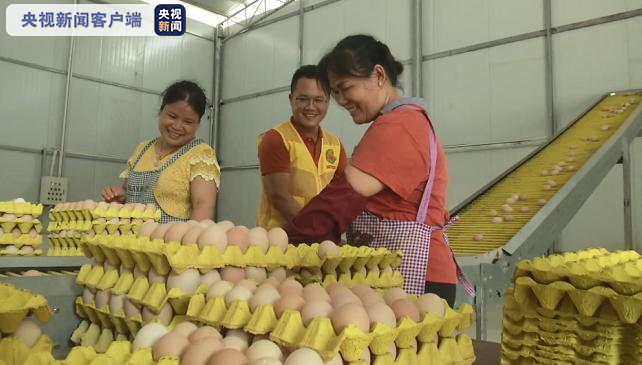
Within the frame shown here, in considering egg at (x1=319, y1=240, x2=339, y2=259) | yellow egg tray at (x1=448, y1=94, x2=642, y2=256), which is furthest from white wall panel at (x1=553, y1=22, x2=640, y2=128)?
egg at (x1=319, y1=240, x2=339, y2=259)

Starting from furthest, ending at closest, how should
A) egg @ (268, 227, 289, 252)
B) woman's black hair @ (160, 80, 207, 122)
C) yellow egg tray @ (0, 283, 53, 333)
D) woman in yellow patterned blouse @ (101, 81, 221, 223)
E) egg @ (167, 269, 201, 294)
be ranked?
woman's black hair @ (160, 80, 207, 122)
woman in yellow patterned blouse @ (101, 81, 221, 223)
egg @ (268, 227, 289, 252)
egg @ (167, 269, 201, 294)
yellow egg tray @ (0, 283, 53, 333)

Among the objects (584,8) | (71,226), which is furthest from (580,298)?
(584,8)

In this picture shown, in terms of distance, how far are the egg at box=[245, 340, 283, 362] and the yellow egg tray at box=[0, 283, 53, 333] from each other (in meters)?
0.49

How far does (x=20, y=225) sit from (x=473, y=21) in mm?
7381

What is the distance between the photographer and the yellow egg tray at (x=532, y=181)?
413 cm

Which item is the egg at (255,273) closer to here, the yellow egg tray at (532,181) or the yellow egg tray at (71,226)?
the yellow egg tray at (71,226)

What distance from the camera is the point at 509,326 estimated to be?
1069mm

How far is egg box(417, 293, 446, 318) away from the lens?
0.96 metres

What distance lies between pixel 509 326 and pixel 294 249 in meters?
0.58

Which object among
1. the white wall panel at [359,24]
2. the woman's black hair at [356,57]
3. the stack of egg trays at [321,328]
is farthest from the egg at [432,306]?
the white wall panel at [359,24]

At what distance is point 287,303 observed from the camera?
903mm

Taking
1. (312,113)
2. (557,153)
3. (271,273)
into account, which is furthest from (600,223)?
(271,273)

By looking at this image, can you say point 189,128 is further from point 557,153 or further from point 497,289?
point 557,153

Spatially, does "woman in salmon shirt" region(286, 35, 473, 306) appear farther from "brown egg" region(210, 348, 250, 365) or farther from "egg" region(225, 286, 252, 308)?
"brown egg" region(210, 348, 250, 365)
